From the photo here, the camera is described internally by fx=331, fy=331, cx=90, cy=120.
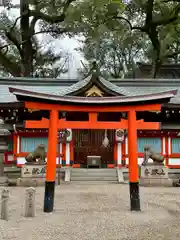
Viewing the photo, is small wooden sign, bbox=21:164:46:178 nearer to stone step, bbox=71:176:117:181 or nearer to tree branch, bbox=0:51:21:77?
stone step, bbox=71:176:117:181

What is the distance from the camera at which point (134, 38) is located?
33.0 meters

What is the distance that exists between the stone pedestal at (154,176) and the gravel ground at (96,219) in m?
2.90

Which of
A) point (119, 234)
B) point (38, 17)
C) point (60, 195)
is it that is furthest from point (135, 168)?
point (38, 17)

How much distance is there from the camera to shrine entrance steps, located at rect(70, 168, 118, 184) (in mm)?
16505

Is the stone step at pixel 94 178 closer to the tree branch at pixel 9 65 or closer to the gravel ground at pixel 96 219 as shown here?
the gravel ground at pixel 96 219

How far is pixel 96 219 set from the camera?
8219 millimetres

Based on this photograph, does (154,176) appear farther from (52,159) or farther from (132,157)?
(52,159)

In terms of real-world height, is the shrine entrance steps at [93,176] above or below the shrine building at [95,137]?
below

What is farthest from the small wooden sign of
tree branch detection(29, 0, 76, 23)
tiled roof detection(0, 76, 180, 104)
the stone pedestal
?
tree branch detection(29, 0, 76, 23)

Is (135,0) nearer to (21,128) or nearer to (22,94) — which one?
(21,128)

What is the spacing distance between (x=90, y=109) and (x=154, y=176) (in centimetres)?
725

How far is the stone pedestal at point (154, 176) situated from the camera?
1542 cm

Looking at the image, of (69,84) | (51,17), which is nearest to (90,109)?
(69,84)

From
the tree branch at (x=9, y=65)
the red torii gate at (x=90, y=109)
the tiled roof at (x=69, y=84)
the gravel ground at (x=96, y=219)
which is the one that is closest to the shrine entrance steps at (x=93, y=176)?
the gravel ground at (x=96, y=219)
